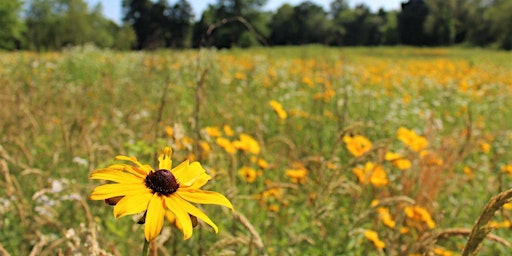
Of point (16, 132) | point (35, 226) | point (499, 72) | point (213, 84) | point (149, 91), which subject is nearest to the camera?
point (35, 226)

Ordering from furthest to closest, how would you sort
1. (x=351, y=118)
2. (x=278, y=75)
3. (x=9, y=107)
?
(x=278, y=75) < (x=351, y=118) < (x=9, y=107)

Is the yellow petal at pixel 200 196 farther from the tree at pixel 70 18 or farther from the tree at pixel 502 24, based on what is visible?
the tree at pixel 70 18

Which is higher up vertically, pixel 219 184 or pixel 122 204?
pixel 122 204

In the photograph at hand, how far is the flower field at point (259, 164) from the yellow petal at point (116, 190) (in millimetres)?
219

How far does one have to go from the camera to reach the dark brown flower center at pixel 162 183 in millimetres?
621

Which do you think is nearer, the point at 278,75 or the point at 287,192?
the point at 287,192

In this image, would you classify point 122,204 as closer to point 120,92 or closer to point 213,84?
point 120,92

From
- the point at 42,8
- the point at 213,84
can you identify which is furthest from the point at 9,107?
the point at 42,8

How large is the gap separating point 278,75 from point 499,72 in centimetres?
666

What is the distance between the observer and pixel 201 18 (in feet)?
7.02

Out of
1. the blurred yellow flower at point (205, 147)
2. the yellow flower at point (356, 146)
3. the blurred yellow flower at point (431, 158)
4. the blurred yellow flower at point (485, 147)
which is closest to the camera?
the blurred yellow flower at point (205, 147)

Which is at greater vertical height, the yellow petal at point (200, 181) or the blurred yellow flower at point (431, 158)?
the yellow petal at point (200, 181)

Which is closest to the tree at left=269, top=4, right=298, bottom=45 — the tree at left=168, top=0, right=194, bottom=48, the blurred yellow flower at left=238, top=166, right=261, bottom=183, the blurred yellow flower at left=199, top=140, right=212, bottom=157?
the tree at left=168, top=0, right=194, bottom=48

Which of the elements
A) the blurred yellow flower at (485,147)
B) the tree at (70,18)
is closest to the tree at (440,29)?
the tree at (70,18)
